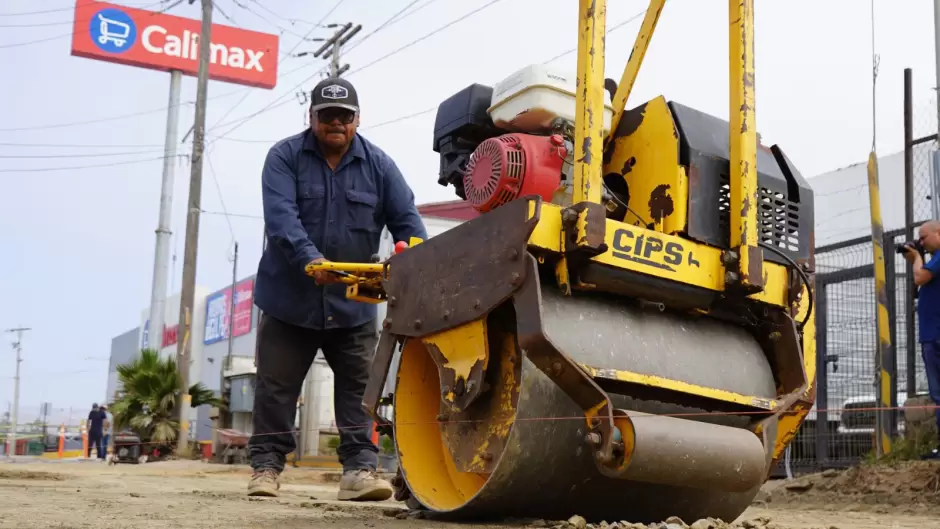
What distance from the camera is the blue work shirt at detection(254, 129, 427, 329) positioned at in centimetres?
499

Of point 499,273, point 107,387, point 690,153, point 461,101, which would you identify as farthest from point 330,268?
point 107,387

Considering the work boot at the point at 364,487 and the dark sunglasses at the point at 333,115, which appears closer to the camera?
the work boot at the point at 364,487

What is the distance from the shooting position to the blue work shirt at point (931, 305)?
679 cm

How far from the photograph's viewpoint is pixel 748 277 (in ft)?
11.7

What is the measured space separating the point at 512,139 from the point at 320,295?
5.25 feet

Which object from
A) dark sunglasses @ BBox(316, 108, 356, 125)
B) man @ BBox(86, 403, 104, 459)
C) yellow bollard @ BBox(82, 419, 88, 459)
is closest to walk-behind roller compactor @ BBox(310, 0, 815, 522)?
dark sunglasses @ BBox(316, 108, 356, 125)

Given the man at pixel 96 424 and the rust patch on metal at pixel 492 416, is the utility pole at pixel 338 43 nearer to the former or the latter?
the man at pixel 96 424

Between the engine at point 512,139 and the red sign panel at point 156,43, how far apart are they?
35.7 meters

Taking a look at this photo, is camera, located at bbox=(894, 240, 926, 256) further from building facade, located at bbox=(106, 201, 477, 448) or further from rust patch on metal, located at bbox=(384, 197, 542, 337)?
building facade, located at bbox=(106, 201, 477, 448)

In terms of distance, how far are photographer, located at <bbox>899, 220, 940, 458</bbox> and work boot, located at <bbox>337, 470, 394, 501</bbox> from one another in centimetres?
377

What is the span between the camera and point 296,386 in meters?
5.12

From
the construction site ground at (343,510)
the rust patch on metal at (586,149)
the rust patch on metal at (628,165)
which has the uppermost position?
the rust patch on metal at (628,165)

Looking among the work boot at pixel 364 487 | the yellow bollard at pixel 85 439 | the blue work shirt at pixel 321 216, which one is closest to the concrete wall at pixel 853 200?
the blue work shirt at pixel 321 216

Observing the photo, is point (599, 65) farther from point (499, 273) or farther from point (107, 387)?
point (107, 387)
